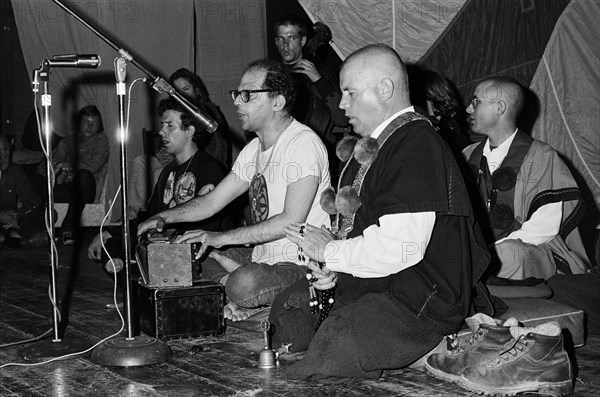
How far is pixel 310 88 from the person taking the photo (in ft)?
19.3

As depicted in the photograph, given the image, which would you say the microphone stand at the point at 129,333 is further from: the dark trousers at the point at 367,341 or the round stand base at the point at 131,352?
the dark trousers at the point at 367,341

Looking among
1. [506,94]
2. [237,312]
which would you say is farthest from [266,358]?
[506,94]

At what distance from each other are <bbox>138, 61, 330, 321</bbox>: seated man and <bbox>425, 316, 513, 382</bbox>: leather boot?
1.18 meters

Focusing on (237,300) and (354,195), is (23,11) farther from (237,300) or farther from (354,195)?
(354,195)

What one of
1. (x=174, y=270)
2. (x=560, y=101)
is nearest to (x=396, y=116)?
(x=174, y=270)

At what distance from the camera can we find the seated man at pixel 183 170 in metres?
4.91

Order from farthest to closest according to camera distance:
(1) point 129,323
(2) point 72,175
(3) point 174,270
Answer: (2) point 72,175
(3) point 174,270
(1) point 129,323

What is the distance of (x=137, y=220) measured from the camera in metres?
5.48

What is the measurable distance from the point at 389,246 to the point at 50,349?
171 cm

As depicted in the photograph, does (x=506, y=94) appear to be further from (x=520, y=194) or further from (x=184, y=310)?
(x=184, y=310)

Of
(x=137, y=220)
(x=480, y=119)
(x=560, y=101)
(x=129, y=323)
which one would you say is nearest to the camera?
(x=129, y=323)

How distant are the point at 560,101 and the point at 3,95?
7.62 m

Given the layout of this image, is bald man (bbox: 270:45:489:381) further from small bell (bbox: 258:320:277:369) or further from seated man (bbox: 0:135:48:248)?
seated man (bbox: 0:135:48:248)

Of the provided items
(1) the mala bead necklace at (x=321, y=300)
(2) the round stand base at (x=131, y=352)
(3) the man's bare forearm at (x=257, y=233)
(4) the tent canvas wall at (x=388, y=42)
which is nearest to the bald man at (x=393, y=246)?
(1) the mala bead necklace at (x=321, y=300)
